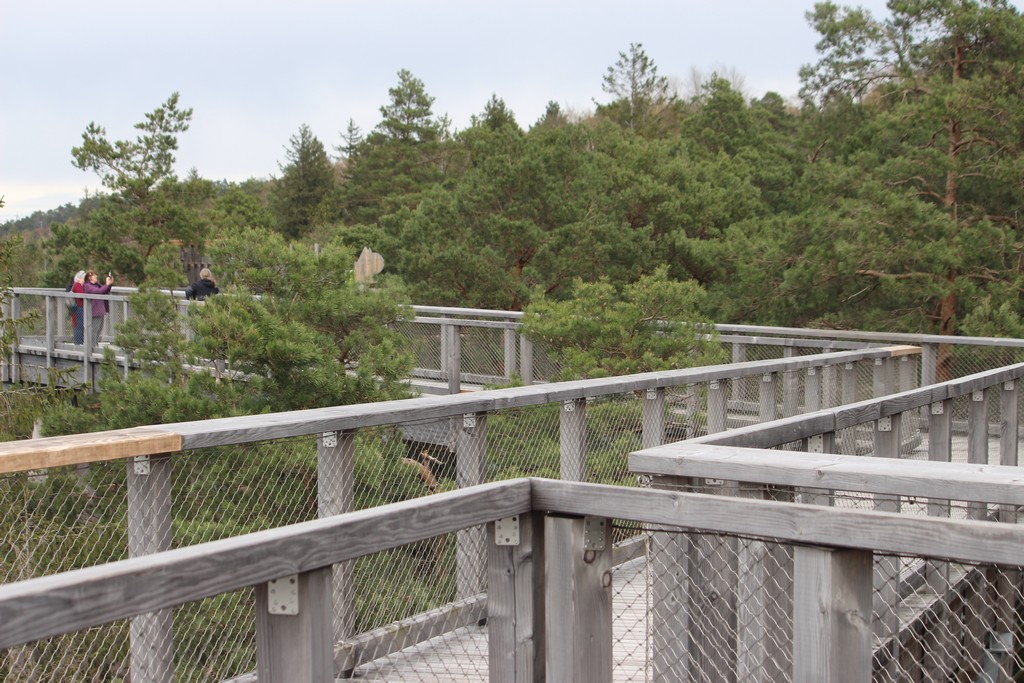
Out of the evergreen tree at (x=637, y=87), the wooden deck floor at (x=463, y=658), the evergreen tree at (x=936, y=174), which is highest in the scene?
the evergreen tree at (x=637, y=87)

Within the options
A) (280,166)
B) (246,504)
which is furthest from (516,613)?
(280,166)

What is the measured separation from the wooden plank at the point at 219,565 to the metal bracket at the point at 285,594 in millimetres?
44

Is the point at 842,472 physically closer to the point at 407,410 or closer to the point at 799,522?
the point at 799,522

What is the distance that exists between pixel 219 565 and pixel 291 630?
0.90 feet

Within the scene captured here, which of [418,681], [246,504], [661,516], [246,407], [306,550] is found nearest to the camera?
[306,550]

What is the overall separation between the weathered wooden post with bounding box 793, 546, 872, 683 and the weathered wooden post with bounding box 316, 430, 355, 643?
8.84 ft

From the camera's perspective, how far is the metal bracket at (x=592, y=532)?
8.91ft

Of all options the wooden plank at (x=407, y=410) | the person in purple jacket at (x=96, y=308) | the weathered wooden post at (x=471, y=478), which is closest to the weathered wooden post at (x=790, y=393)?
the wooden plank at (x=407, y=410)

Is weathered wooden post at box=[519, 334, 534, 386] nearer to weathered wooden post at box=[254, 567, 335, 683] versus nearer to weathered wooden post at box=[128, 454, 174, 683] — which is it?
weathered wooden post at box=[128, 454, 174, 683]

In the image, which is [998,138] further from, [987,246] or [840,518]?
[840,518]

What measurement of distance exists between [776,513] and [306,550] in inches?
41.6

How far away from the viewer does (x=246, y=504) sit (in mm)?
5555

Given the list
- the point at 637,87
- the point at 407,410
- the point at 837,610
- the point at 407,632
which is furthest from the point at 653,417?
the point at 637,87

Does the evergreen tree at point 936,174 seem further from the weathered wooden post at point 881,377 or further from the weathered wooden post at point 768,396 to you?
the weathered wooden post at point 768,396
